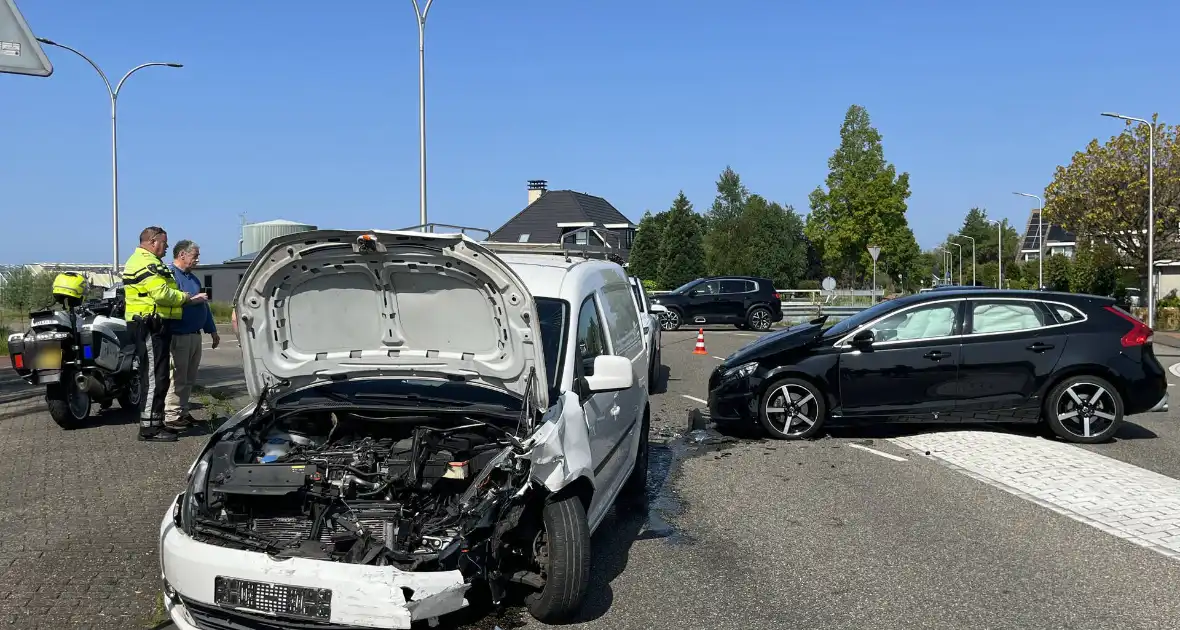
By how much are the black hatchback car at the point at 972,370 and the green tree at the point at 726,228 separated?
7215 cm

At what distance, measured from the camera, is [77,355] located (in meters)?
9.49

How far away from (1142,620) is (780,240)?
91163mm

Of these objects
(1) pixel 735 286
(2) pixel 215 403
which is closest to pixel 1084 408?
(2) pixel 215 403

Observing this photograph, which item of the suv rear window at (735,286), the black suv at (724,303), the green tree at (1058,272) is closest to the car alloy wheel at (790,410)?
the black suv at (724,303)

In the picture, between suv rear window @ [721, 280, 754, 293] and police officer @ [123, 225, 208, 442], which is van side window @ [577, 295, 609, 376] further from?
suv rear window @ [721, 280, 754, 293]

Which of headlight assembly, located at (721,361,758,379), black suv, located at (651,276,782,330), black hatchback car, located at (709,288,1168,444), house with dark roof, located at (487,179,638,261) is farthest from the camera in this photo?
house with dark roof, located at (487,179,638,261)

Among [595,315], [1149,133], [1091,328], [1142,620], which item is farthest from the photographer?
[1149,133]

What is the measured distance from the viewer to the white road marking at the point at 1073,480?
6613 mm

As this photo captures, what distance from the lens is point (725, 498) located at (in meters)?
7.50

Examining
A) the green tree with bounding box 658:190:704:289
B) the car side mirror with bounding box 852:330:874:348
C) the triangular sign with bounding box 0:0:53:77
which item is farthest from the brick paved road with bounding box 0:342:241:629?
the green tree with bounding box 658:190:704:289

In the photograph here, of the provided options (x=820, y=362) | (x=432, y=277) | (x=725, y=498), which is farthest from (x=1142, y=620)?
(x=820, y=362)

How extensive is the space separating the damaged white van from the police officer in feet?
11.5

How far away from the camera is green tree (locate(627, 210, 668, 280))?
8244 centimetres

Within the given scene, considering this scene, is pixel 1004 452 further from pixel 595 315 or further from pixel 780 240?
pixel 780 240
